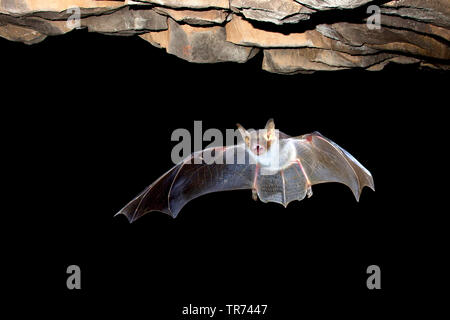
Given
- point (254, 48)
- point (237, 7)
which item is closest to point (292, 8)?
point (237, 7)

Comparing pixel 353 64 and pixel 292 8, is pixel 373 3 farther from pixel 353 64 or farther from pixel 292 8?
pixel 353 64

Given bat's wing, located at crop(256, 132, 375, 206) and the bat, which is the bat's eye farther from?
bat's wing, located at crop(256, 132, 375, 206)

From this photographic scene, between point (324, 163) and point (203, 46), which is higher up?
point (203, 46)

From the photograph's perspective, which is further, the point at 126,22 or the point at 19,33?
the point at 19,33

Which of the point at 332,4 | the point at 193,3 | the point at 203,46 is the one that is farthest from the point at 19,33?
the point at 332,4

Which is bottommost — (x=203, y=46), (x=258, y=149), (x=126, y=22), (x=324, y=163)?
(x=324, y=163)

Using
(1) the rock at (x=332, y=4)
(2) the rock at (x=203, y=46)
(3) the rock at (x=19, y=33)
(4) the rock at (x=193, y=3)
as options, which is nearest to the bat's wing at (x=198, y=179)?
(2) the rock at (x=203, y=46)

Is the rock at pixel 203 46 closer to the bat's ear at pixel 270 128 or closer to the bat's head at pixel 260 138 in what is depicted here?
the bat's head at pixel 260 138

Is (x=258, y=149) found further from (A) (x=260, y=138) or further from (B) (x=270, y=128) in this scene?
(B) (x=270, y=128)
